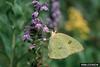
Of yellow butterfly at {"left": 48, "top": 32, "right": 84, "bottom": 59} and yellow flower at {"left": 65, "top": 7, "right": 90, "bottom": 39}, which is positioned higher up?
yellow flower at {"left": 65, "top": 7, "right": 90, "bottom": 39}

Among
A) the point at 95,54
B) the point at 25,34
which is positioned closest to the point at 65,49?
the point at 25,34

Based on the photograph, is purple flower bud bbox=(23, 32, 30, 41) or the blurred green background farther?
the blurred green background

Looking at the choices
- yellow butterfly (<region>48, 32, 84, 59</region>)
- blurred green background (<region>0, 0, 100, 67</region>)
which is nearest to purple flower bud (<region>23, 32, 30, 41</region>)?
blurred green background (<region>0, 0, 100, 67</region>)

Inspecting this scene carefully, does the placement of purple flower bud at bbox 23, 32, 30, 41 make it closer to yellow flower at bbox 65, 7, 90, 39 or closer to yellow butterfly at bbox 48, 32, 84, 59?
yellow butterfly at bbox 48, 32, 84, 59

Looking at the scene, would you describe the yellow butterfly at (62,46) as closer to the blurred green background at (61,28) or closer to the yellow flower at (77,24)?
the blurred green background at (61,28)

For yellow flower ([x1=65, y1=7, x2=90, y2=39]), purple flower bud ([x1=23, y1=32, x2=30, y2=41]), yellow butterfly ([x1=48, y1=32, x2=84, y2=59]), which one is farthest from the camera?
yellow flower ([x1=65, y1=7, x2=90, y2=39])

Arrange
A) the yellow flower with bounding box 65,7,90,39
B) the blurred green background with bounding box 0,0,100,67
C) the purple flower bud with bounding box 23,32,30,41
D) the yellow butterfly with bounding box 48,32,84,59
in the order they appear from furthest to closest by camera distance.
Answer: the yellow flower with bounding box 65,7,90,39, the blurred green background with bounding box 0,0,100,67, the yellow butterfly with bounding box 48,32,84,59, the purple flower bud with bounding box 23,32,30,41

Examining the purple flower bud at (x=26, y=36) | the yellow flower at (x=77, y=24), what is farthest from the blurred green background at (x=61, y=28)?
the purple flower bud at (x=26, y=36)
